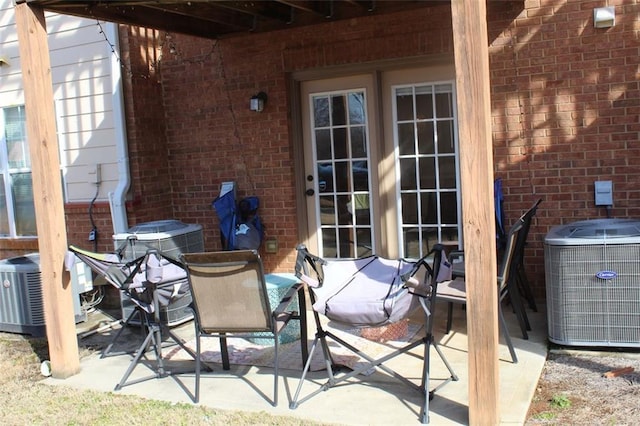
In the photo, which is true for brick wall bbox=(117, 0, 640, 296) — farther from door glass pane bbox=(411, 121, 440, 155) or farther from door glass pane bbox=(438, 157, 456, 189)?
door glass pane bbox=(411, 121, 440, 155)

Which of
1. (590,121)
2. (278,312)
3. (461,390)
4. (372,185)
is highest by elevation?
(590,121)

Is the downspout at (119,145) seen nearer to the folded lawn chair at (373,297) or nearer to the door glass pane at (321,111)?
the door glass pane at (321,111)

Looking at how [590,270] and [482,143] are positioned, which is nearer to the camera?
[482,143]

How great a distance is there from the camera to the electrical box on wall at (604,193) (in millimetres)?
5453

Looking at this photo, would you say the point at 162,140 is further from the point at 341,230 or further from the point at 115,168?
the point at 341,230

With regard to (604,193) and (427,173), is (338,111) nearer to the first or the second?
(427,173)

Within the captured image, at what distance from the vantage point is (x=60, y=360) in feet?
16.1

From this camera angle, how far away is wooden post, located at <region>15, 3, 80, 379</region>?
471cm

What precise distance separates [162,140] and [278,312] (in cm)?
380

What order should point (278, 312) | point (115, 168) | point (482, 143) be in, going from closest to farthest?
point (482, 143) → point (278, 312) → point (115, 168)

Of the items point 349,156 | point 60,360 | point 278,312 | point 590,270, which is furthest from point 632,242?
point 60,360

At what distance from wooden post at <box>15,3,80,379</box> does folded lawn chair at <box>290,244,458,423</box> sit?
1876mm

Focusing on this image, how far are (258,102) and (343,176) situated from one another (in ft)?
3.69

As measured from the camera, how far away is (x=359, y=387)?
4270mm
